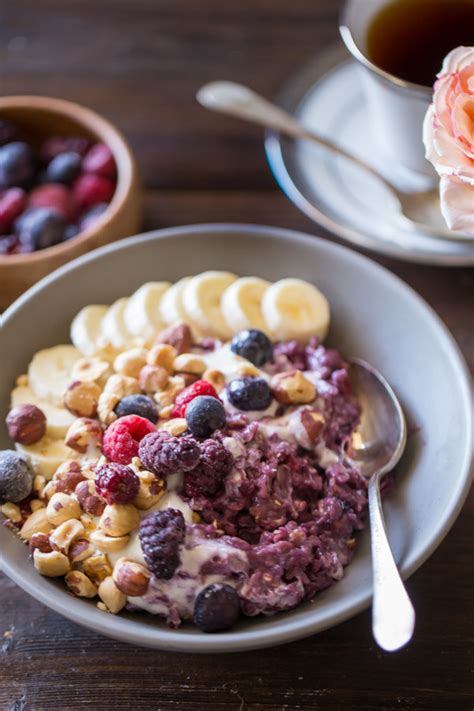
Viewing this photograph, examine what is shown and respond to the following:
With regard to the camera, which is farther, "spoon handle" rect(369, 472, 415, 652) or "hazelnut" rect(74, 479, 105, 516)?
"hazelnut" rect(74, 479, 105, 516)

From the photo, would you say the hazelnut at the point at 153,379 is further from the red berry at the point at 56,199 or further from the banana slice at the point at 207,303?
the red berry at the point at 56,199

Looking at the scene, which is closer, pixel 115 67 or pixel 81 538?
pixel 81 538

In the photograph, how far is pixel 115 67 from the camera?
6.81ft

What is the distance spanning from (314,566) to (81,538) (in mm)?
327

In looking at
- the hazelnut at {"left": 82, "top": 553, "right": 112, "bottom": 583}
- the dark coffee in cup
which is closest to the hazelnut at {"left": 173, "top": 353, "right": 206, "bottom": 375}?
the hazelnut at {"left": 82, "top": 553, "right": 112, "bottom": 583}

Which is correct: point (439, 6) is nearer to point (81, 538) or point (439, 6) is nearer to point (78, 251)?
point (78, 251)

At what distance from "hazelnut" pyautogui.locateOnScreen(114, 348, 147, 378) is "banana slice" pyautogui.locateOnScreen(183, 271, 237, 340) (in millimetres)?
140

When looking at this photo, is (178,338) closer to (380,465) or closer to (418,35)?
(380,465)

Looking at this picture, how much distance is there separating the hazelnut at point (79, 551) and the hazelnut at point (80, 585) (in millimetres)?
18

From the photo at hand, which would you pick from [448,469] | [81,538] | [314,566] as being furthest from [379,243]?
[81,538]

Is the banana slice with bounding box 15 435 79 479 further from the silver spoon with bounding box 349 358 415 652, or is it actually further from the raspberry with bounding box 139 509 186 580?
the silver spoon with bounding box 349 358 415 652

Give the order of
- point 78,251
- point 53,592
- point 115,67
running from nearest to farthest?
point 53,592 → point 78,251 → point 115,67

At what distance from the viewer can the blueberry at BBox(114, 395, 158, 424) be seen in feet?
4.19

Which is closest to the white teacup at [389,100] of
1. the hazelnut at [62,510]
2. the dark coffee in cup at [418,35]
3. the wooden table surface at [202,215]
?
the dark coffee in cup at [418,35]
